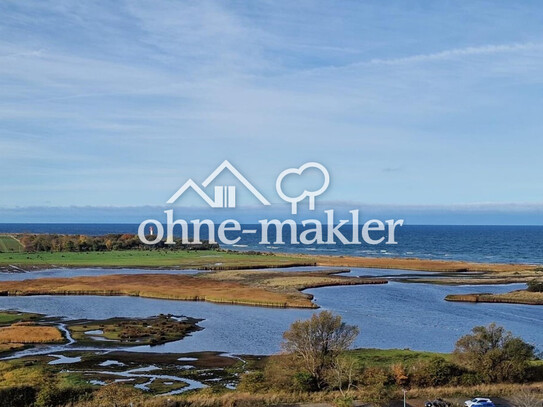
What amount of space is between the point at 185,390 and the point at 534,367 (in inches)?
930

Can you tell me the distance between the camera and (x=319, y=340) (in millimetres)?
42062

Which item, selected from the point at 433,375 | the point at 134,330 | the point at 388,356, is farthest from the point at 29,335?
the point at 433,375

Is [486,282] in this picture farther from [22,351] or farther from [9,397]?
[9,397]

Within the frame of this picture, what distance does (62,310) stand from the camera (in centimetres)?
7862

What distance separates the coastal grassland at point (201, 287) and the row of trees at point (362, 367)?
3770 cm

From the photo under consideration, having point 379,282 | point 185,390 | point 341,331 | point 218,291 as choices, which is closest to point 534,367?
point 341,331

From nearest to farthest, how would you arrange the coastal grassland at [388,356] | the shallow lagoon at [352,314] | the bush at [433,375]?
the bush at [433,375] < the coastal grassland at [388,356] < the shallow lagoon at [352,314]

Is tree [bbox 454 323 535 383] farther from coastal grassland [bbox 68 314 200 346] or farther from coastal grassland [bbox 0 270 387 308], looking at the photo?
coastal grassland [bbox 0 270 387 308]

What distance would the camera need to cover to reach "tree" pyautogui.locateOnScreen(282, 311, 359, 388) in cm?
4097

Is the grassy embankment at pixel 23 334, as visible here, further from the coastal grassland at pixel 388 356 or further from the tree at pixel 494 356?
the tree at pixel 494 356

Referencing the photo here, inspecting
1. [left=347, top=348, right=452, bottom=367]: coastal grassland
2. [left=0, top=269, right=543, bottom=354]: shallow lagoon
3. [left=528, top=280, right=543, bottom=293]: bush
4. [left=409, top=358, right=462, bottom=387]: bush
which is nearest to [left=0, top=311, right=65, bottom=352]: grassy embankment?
[left=0, top=269, right=543, bottom=354]: shallow lagoon

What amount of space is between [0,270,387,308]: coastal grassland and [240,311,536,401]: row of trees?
1484 inches

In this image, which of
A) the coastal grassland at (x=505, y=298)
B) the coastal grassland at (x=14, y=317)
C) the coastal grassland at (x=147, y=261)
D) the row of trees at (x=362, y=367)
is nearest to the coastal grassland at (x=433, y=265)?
the coastal grassland at (x=147, y=261)

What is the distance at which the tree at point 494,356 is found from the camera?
40750 millimetres
